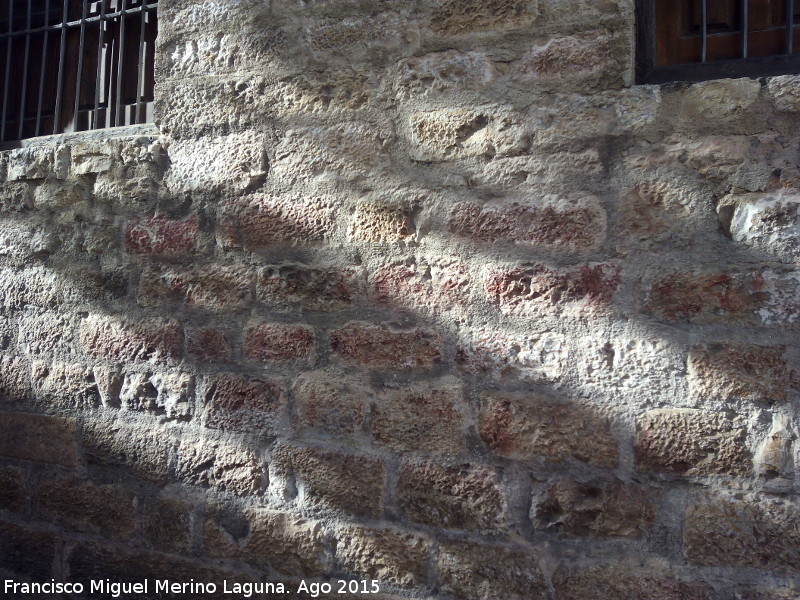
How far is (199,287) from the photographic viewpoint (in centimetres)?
197

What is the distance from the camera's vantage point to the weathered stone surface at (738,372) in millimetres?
1428

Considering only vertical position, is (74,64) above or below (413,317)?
above

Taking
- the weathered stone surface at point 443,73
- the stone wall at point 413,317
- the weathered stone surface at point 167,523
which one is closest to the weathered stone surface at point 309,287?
the stone wall at point 413,317

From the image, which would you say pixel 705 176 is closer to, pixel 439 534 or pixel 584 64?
pixel 584 64

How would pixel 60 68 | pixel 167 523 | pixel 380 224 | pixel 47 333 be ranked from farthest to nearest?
pixel 60 68 → pixel 47 333 → pixel 167 523 → pixel 380 224

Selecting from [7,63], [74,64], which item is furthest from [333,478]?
[7,63]

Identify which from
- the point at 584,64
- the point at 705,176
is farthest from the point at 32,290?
the point at 705,176

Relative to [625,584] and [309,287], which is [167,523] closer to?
[309,287]

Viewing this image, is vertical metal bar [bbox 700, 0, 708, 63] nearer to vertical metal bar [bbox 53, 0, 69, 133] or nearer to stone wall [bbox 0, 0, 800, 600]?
stone wall [bbox 0, 0, 800, 600]

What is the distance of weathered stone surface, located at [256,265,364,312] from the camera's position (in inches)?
70.8

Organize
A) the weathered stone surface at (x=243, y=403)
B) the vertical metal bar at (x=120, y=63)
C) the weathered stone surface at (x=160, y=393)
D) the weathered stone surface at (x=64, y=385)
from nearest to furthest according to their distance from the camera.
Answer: the weathered stone surface at (x=243, y=403)
the weathered stone surface at (x=160, y=393)
the weathered stone surface at (x=64, y=385)
the vertical metal bar at (x=120, y=63)

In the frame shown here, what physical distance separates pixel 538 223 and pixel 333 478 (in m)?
0.85

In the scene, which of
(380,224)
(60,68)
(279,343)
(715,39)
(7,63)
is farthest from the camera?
(7,63)

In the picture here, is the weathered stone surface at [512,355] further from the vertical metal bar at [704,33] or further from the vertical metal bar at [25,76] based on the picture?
the vertical metal bar at [25,76]
